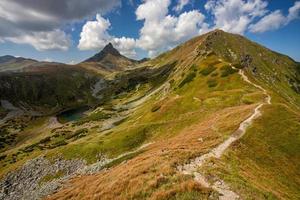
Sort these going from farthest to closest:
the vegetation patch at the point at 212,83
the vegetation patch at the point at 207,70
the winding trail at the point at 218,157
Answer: the vegetation patch at the point at 207,70
the vegetation patch at the point at 212,83
the winding trail at the point at 218,157

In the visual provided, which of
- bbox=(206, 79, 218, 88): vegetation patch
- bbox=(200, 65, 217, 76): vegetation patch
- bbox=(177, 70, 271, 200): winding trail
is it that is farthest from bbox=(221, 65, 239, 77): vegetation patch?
bbox=(177, 70, 271, 200): winding trail

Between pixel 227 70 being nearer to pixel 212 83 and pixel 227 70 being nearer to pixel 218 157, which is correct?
pixel 212 83

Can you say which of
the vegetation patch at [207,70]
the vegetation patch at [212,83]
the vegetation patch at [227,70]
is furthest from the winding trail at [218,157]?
the vegetation patch at [207,70]

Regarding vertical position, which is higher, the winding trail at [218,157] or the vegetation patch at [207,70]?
the vegetation patch at [207,70]

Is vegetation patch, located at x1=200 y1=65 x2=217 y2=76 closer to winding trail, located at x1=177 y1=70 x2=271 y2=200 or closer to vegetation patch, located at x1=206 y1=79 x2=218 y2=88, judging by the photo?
vegetation patch, located at x1=206 y1=79 x2=218 y2=88

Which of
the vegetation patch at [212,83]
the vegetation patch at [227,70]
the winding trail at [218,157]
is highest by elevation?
the vegetation patch at [227,70]

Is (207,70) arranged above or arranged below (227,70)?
above

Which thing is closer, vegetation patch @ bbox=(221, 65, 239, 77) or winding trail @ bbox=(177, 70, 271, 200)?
winding trail @ bbox=(177, 70, 271, 200)

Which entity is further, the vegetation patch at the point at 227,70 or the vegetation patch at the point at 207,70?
the vegetation patch at the point at 207,70

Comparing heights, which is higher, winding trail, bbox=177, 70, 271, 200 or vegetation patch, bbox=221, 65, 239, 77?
vegetation patch, bbox=221, 65, 239, 77

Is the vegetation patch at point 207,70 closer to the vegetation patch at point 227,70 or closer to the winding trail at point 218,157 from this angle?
the vegetation patch at point 227,70

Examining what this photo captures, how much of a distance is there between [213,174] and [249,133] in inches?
954

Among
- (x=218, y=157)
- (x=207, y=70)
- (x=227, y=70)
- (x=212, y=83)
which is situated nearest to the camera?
(x=218, y=157)

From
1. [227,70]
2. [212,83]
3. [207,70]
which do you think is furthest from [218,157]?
[207,70]
